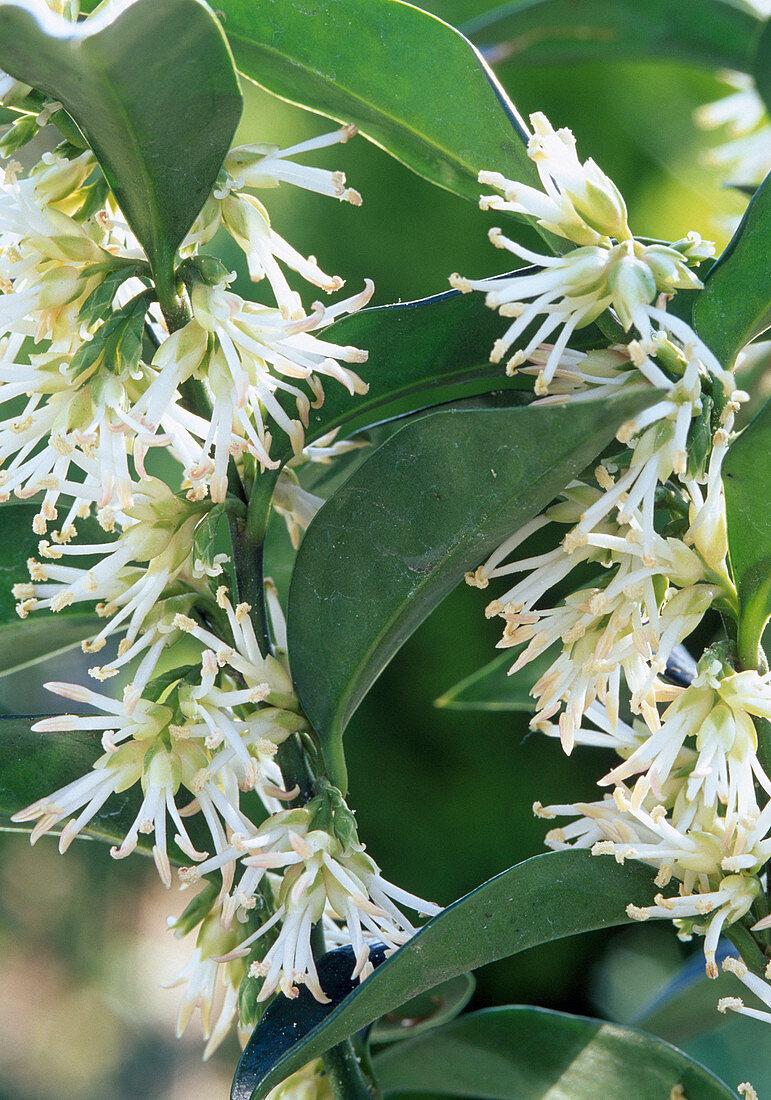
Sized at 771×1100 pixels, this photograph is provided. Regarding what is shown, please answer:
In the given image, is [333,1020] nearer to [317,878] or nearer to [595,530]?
[317,878]

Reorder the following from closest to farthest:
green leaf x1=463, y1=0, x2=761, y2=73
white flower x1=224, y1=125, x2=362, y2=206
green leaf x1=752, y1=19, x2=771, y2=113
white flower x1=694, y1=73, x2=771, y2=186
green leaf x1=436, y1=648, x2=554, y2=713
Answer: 1. white flower x1=224, y1=125, x2=362, y2=206
2. green leaf x1=436, y1=648, x2=554, y2=713
3. green leaf x1=752, y1=19, x2=771, y2=113
4. green leaf x1=463, y1=0, x2=761, y2=73
5. white flower x1=694, y1=73, x2=771, y2=186

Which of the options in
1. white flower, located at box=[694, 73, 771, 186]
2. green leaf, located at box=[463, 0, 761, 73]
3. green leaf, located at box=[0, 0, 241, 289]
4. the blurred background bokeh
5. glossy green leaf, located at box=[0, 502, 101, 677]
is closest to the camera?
green leaf, located at box=[0, 0, 241, 289]

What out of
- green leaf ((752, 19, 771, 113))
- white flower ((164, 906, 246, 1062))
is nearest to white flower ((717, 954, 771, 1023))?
white flower ((164, 906, 246, 1062))

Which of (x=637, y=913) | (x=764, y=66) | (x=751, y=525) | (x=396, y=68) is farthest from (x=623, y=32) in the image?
(x=637, y=913)

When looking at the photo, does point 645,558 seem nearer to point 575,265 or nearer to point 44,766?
point 575,265

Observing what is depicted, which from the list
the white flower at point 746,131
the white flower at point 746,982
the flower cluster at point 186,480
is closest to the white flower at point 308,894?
the flower cluster at point 186,480

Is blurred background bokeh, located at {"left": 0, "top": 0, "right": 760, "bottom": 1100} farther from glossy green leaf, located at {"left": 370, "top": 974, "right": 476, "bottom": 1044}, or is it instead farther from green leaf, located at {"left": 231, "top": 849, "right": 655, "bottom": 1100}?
green leaf, located at {"left": 231, "top": 849, "right": 655, "bottom": 1100}

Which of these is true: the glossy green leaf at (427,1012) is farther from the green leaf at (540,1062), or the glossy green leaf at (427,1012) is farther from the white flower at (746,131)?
the white flower at (746,131)

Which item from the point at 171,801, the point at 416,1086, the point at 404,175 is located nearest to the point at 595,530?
the point at 171,801
